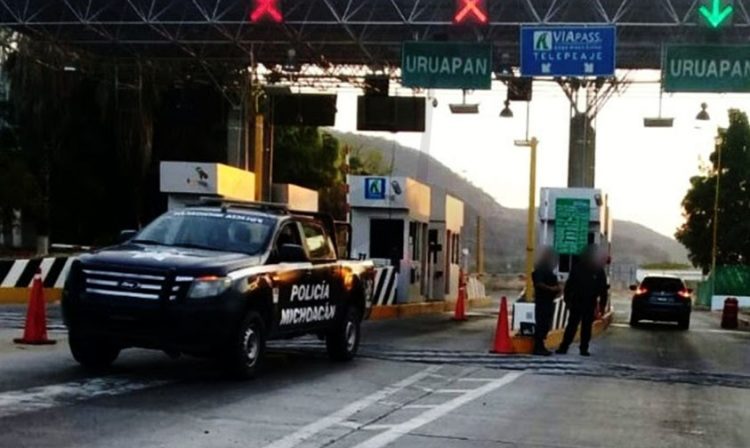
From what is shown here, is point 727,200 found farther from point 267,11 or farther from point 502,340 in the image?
point 502,340

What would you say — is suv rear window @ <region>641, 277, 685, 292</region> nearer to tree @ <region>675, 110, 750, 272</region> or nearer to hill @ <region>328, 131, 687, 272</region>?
tree @ <region>675, 110, 750, 272</region>

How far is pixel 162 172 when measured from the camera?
96.0 ft

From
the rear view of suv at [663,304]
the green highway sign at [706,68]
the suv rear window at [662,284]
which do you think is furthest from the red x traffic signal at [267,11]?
the suv rear window at [662,284]

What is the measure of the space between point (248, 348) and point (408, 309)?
1808cm

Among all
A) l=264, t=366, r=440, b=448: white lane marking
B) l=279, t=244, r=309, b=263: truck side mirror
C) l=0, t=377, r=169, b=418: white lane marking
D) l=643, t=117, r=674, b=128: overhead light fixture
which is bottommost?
l=264, t=366, r=440, b=448: white lane marking

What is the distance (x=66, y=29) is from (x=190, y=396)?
23082 mm

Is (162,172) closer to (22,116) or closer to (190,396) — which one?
(22,116)

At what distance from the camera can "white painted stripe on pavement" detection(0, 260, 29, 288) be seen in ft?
77.9

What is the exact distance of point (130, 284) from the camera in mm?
11305

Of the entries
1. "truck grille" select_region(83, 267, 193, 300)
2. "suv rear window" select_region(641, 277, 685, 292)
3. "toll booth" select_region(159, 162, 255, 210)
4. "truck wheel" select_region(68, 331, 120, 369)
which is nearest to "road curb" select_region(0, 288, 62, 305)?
"toll booth" select_region(159, 162, 255, 210)

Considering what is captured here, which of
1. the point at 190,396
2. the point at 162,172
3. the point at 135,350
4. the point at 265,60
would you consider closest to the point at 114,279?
the point at 190,396

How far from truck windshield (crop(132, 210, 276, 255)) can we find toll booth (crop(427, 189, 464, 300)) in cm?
2249

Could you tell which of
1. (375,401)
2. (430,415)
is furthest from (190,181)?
(430,415)

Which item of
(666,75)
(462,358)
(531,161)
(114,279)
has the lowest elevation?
(462,358)
